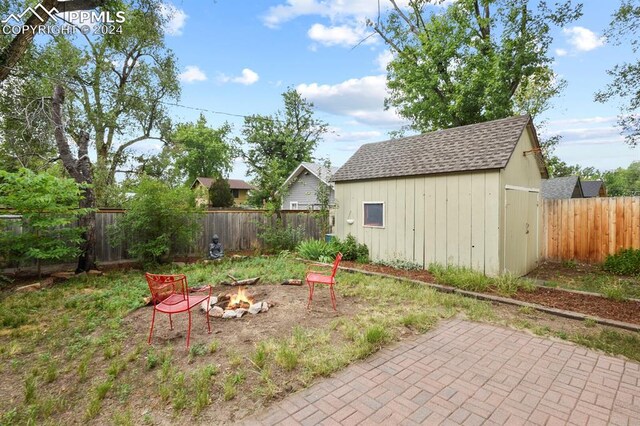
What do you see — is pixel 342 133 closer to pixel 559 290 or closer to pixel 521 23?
pixel 521 23

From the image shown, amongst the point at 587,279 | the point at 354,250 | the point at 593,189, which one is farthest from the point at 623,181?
the point at 354,250

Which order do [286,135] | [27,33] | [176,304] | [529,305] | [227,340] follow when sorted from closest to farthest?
[227,340] → [176,304] → [27,33] → [529,305] → [286,135]

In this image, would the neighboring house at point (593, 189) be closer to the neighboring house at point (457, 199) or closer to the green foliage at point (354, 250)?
the neighboring house at point (457, 199)

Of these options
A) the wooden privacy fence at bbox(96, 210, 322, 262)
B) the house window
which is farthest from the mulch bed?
the wooden privacy fence at bbox(96, 210, 322, 262)

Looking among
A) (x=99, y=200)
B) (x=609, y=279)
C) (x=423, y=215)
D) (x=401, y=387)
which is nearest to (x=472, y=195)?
(x=423, y=215)

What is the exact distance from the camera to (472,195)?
22.4 ft

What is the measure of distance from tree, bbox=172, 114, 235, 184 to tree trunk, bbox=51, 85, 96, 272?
933 inches

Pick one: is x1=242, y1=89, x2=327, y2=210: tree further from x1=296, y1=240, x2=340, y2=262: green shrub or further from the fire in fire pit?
the fire in fire pit

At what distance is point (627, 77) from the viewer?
11609 millimetres

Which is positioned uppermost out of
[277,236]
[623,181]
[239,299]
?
[623,181]

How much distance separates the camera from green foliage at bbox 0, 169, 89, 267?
5973mm

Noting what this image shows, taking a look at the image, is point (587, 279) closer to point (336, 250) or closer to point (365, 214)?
point (365, 214)

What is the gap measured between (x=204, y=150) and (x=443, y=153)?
100ft

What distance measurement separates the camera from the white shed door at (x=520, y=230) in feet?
22.2
